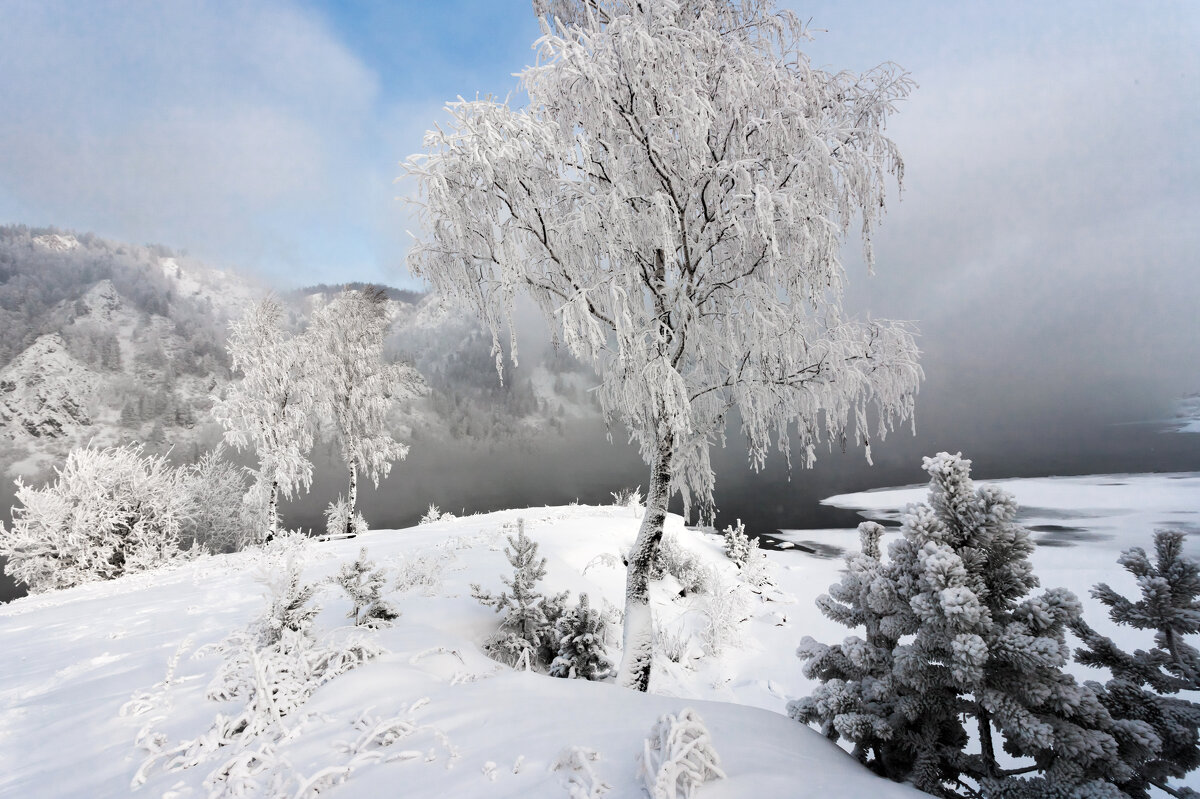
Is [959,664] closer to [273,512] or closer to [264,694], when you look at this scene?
[264,694]

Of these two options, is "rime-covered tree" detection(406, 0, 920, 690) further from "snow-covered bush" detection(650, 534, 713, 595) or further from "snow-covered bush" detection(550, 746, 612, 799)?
"snow-covered bush" detection(650, 534, 713, 595)

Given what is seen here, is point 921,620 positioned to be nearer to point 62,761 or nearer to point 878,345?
point 878,345

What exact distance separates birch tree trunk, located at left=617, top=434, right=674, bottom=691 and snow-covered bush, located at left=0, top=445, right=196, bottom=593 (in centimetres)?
1560

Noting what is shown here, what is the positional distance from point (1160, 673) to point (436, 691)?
3.72 metres

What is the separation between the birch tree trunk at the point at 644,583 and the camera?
4949 millimetres

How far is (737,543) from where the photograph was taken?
12516mm

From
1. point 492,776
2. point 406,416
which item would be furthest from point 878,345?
point 406,416

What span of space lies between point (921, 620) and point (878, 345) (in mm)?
3502

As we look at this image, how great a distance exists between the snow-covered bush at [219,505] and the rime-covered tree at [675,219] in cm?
2158

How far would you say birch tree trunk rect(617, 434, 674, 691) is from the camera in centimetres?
495

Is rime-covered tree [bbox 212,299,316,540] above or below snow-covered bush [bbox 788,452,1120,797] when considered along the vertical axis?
above

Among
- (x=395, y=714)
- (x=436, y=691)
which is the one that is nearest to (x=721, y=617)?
(x=436, y=691)

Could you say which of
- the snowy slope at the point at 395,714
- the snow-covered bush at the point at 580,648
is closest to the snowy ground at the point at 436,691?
the snowy slope at the point at 395,714

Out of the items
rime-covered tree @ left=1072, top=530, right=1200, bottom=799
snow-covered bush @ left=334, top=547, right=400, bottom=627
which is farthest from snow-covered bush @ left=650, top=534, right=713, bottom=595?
rime-covered tree @ left=1072, top=530, right=1200, bottom=799
